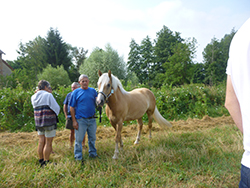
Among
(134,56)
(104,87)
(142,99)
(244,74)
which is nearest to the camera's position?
(244,74)

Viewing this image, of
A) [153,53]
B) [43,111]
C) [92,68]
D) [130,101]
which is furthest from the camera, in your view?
[153,53]

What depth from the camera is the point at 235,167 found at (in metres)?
3.05

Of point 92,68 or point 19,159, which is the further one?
point 92,68

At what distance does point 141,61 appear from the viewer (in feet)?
121

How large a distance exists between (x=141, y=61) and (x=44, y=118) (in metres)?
35.0

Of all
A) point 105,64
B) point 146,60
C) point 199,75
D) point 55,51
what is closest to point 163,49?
point 146,60

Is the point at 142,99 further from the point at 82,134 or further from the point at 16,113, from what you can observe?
the point at 16,113

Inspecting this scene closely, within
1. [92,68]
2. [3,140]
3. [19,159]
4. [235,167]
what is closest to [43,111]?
[19,159]

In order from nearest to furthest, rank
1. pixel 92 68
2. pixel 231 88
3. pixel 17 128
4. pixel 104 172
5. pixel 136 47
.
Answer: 1. pixel 231 88
2. pixel 104 172
3. pixel 17 128
4. pixel 92 68
5. pixel 136 47

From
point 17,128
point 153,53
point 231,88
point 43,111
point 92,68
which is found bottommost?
point 17,128

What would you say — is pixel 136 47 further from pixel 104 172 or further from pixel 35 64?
pixel 104 172

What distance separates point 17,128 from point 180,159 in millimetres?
6435

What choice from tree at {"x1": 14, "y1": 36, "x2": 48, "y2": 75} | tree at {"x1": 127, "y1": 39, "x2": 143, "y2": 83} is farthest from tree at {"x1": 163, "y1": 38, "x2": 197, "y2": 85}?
tree at {"x1": 14, "y1": 36, "x2": 48, "y2": 75}

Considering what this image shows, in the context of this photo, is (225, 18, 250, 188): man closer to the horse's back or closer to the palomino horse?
the palomino horse
